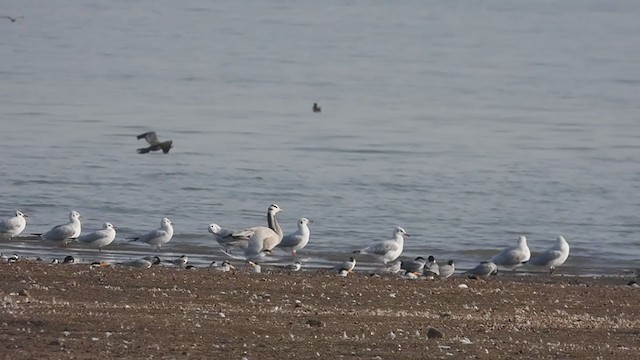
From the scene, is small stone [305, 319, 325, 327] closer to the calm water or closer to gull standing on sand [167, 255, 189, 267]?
gull standing on sand [167, 255, 189, 267]

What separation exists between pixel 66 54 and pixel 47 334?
41712 mm

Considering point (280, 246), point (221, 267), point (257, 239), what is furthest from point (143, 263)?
point (280, 246)

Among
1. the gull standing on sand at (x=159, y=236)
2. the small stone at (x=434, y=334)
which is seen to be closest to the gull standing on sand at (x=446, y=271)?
the gull standing on sand at (x=159, y=236)

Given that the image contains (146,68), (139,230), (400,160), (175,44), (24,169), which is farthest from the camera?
(175,44)

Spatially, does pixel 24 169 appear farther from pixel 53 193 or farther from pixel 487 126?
pixel 487 126

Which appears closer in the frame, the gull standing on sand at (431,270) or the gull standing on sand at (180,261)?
the gull standing on sand at (431,270)

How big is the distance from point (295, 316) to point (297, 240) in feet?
23.3

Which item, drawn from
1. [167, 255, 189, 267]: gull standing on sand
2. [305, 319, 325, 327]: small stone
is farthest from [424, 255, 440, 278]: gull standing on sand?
[305, 319, 325, 327]: small stone

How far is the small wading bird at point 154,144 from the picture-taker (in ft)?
92.5

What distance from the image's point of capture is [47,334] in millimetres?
10320

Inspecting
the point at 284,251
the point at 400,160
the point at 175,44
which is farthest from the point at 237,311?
the point at 175,44

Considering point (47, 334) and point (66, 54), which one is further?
point (66, 54)

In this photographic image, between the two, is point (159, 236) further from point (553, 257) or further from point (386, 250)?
point (553, 257)

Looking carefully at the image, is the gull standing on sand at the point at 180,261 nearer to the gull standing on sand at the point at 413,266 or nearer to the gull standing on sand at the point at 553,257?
the gull standing on sand at the point at 413,266
